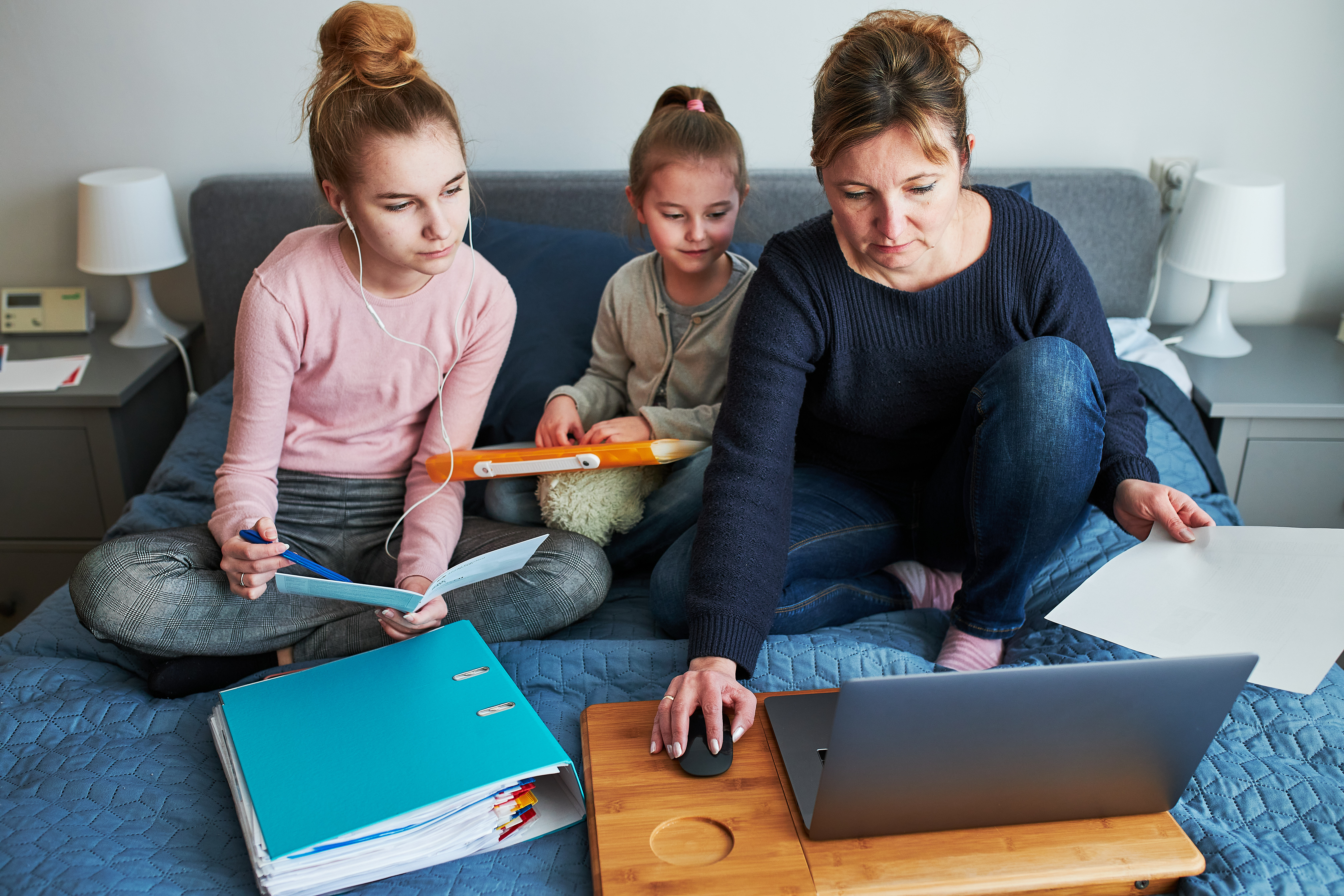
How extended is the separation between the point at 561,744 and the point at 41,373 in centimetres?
150

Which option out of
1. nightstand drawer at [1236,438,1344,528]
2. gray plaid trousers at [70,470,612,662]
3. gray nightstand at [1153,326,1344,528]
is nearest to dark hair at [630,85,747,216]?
gray plaid trousers at [70,470,612,662]

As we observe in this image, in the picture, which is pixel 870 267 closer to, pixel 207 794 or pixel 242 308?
pixel 242 308

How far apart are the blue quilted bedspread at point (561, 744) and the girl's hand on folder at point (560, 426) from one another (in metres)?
0.24

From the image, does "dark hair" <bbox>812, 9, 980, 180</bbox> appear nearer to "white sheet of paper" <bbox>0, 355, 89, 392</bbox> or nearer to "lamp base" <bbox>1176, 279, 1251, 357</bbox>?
"lamp base" <bbox>1176, 279, 1251, 357</bbox>

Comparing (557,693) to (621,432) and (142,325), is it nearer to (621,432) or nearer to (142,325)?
(621,432)

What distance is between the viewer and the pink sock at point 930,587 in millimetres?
1303

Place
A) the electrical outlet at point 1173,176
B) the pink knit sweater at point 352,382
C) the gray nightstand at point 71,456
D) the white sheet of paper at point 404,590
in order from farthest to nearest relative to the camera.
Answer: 1. the electrical outlet at point 1173,176
2. the gray nightstand at point 71,456
3. the pink knit sweater at point 352,382
4. the white sheet of paper at point 404,590

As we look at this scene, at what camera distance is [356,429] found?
A: 52.4 inches

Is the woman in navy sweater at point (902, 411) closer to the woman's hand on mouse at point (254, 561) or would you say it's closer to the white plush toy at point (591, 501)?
the white plush toy at point (591, 501)

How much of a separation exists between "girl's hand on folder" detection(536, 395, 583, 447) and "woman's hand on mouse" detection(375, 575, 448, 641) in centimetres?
32

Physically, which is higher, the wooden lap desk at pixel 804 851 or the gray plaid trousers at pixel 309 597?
the wooden lap desk at pixel 804 851

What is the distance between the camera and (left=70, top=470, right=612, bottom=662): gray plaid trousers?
3.73 feet

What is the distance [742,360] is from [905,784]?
0.57 meters

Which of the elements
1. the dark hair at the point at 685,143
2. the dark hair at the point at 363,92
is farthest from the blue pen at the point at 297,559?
the dark hair at the point at 685,143
